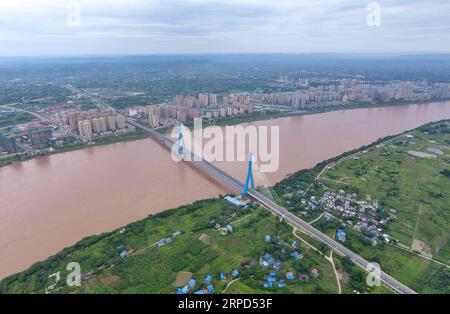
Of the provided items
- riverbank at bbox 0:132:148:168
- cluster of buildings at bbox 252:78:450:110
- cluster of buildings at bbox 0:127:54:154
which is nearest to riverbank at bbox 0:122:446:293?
riverbank at bbox 0:132:148:168

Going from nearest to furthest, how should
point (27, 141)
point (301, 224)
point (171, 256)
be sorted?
point (171, 256) < point (301, 224) < point (27, 141)

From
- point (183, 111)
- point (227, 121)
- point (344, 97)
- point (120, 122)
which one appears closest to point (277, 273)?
point (120, 122)

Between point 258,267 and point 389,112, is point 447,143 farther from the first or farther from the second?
point 258,267

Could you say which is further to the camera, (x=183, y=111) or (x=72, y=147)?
(x=183, y=111)

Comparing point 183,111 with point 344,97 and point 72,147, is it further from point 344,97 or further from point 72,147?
point 344,97

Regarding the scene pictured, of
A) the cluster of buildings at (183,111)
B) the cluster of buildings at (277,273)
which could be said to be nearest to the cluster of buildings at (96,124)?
the cluster of buildings at (183,111)

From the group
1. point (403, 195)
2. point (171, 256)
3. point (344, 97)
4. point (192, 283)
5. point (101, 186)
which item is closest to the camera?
point (192, 283)

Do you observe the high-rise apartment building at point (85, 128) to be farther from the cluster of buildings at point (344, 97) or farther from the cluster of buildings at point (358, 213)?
the cluster of buildings at point (344, 97)

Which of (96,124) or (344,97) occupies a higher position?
(344,97)
